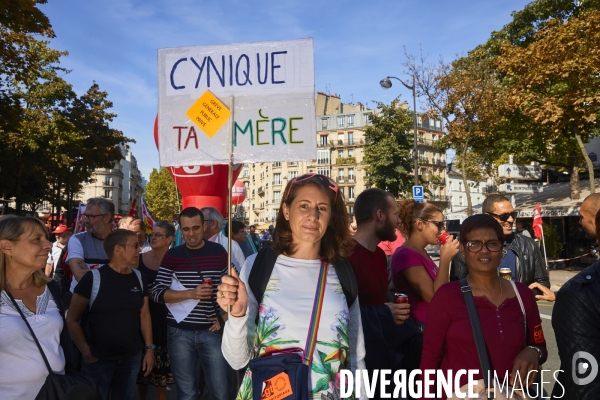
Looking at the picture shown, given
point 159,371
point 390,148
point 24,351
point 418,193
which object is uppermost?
point 390,148

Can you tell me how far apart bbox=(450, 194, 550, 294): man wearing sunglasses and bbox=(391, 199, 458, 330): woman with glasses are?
381 mm

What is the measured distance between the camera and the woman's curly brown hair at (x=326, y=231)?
261cm

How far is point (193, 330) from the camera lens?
438 cm

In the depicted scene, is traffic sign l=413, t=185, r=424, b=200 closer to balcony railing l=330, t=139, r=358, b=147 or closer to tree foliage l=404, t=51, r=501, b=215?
tree foliage l=404, t=51, r=501, b=215

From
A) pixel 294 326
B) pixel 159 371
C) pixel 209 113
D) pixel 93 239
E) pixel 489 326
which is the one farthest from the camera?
pixel 93 239

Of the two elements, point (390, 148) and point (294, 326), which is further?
point (390, 148)

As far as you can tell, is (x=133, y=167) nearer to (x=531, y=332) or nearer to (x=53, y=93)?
(x=53, y=93)

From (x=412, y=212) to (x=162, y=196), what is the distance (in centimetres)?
8085

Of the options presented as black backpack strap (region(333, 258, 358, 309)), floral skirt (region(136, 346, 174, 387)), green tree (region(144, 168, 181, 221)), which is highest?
green tree (region(144, 168, 181, 221))

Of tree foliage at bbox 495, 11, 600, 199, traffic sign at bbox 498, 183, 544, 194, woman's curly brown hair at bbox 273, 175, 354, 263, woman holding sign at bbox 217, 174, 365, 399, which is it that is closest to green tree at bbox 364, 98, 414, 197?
traffic sign at bbox 498, 183, 544, 194

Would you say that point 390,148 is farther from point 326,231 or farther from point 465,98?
point 326,231

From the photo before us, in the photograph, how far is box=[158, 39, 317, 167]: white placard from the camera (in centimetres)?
303

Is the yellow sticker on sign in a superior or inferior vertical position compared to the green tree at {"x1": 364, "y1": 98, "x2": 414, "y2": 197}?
inferior

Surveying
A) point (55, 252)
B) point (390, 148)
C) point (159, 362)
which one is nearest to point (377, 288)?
point (159, 362)
